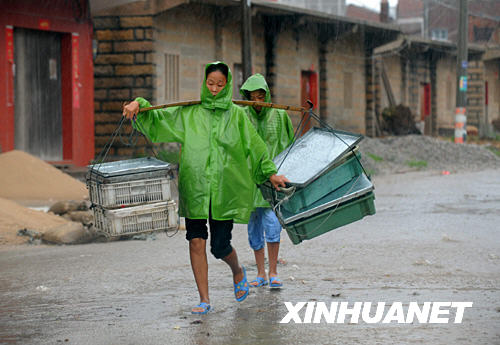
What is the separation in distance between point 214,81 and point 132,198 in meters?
0.98

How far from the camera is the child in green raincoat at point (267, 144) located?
667 centimetres

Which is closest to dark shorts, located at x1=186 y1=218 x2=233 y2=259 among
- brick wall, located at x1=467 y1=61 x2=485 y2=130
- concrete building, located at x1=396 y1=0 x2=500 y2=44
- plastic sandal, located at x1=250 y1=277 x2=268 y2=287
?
plastic sandal, located at x1=250 y1=277 x2=268 y2=287

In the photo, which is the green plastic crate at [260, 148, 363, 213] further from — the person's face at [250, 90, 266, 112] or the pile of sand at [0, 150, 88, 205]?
the pile of sand at [0, 150, 88, 205]

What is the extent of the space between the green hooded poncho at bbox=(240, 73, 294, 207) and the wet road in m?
1.01

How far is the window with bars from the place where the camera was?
19.7 metres

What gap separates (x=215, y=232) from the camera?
18.9 ft

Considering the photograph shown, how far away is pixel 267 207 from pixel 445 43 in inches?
1251

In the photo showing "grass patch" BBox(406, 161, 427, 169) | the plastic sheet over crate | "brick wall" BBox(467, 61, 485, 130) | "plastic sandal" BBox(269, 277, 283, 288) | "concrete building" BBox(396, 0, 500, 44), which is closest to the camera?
the plastic sheet over crate

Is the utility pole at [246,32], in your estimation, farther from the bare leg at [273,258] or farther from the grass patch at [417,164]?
the bare leg at [273,258]

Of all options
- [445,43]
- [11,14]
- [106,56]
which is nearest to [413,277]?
[11,14]

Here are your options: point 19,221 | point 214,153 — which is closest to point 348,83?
point 19,221

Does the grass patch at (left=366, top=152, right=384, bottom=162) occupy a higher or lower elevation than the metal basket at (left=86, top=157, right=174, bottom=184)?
lower

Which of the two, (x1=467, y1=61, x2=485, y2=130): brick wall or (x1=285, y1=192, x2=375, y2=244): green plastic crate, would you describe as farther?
(x1=467, y1=61, x2=485, y2=130): brick wall

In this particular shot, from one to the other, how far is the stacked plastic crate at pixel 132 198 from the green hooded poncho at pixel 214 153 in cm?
11
